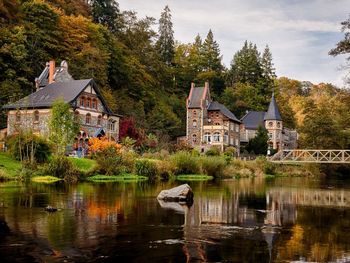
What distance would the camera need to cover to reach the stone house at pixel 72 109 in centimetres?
5478

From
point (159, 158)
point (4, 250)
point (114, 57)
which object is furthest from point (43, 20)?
point (4, 250)

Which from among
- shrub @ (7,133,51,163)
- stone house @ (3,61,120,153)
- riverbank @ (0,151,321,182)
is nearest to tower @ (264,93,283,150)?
riverbank @ (0,151,321,182)

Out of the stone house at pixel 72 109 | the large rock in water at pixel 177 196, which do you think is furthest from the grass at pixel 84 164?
the large rock in water at pixel 177 196

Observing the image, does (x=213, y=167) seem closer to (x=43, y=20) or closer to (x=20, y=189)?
(x=20, y=189)

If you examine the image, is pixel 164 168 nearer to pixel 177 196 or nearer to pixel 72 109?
pixel 72 109

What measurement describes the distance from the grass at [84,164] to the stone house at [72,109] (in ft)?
35.6

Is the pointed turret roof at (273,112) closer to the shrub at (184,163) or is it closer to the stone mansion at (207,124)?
the stone mansion at (207,124)

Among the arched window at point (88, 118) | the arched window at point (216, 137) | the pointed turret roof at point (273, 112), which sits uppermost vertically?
the pointed turret roof at point (273, 112)

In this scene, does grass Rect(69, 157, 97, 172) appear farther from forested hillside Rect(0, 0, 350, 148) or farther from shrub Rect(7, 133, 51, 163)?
forested hillside Rect(0, 0, 350, 148)

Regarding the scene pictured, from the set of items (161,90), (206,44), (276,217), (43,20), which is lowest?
(276,217)

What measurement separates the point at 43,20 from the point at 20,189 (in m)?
47.3

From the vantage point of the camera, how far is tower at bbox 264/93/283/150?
96.0 metres

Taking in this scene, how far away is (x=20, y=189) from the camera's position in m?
29.4

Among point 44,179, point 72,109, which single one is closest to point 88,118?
point 72,109
